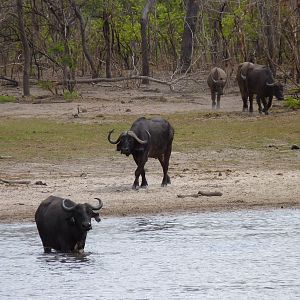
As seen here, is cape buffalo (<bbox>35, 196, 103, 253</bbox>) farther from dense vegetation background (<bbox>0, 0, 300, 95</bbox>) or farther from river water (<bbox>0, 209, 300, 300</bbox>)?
dense vegetation background (<bbox>0, 0, 300, 95</bbox>)

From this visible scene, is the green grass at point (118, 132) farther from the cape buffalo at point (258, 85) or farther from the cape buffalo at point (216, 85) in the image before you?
the cape buffalo at point (216, 85)

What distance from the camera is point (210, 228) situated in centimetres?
1466

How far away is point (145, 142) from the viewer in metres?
16.4

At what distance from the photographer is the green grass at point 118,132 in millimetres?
20469

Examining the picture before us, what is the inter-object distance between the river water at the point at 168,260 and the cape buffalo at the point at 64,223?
162mm

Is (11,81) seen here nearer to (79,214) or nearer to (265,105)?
(265,105)

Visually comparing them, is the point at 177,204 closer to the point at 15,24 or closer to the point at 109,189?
the point at 109,189

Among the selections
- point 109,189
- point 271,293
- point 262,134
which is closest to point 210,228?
point 109,189

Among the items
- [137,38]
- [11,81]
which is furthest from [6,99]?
[137,38]

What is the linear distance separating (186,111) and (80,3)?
277 inches

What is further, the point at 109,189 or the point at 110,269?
the point at 109,189

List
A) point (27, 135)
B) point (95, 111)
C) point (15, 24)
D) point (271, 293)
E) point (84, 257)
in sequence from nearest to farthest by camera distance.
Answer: point (271, 293) → point (84, 257) → point (27, 135) → point (95, 111) → point (15, 24)

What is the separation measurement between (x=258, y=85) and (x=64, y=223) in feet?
51.4

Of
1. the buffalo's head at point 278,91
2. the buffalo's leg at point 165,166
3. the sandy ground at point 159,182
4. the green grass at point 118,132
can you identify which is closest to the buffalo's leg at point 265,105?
the buffalo's head at point 278,91
